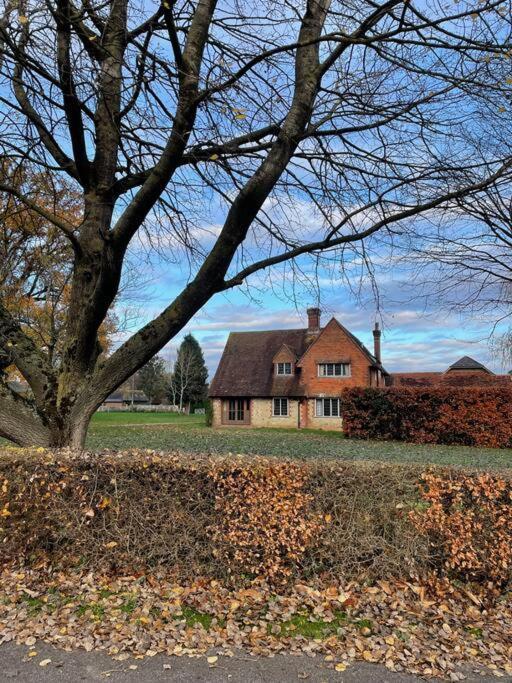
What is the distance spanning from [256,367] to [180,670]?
35040mm

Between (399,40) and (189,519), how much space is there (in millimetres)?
4570

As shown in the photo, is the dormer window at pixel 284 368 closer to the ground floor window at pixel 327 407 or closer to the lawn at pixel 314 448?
the ground floor window at pixel 327 407

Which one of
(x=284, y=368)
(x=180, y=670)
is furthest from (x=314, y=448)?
(x=284, y=368)

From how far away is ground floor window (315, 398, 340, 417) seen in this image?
34.7m

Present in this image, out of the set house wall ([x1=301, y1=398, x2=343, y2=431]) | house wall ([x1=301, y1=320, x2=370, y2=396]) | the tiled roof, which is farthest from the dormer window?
the tiled roof

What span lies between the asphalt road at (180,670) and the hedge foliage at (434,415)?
72.8ft

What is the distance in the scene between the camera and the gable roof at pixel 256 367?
3656 centimetres

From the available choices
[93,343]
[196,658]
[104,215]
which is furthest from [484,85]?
[196,658]

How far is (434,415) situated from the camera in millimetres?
24312

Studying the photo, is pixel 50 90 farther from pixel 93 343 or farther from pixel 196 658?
pixel 196 658

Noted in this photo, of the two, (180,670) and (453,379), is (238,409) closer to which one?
(453,379)

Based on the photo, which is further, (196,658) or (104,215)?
(104,215)

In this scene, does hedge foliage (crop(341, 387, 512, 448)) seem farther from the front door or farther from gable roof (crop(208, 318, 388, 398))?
the front door

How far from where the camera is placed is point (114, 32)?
15.6 ft
